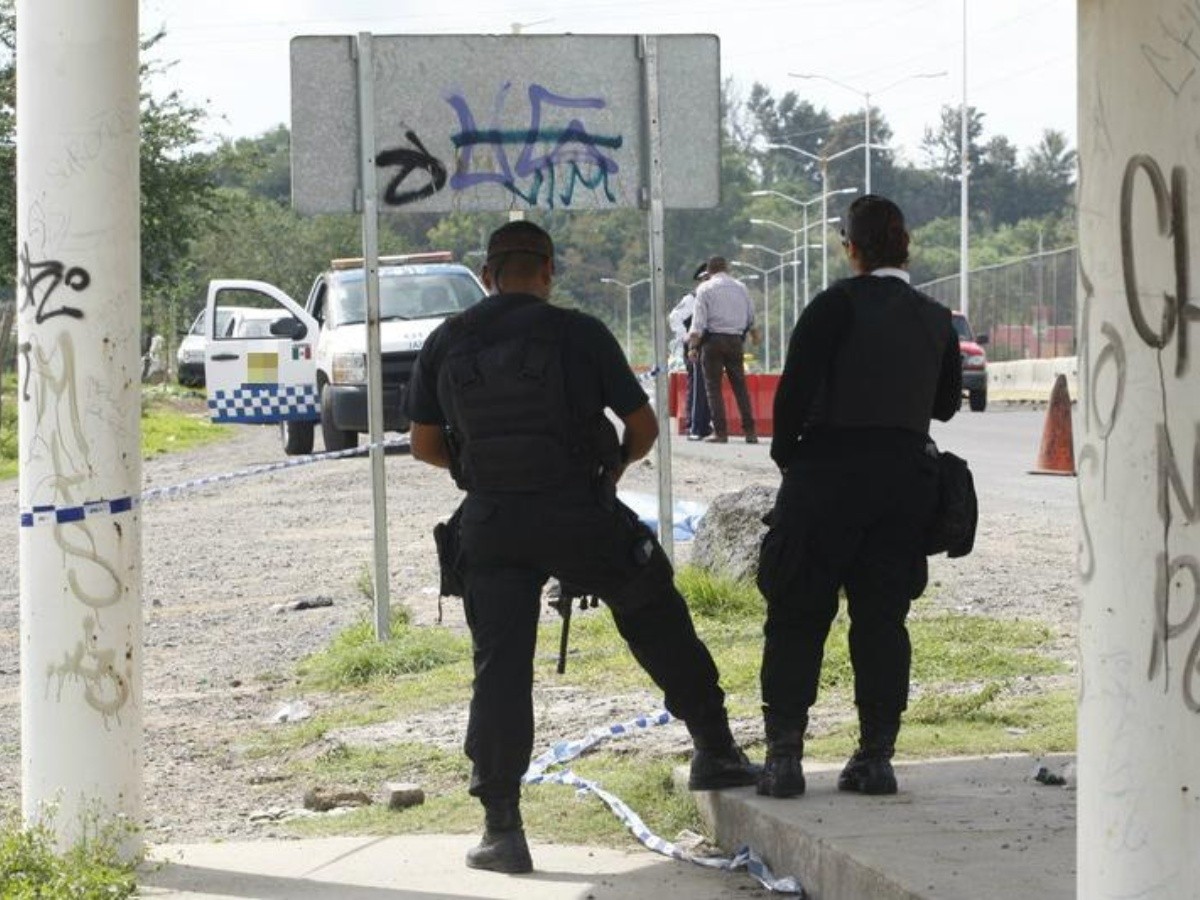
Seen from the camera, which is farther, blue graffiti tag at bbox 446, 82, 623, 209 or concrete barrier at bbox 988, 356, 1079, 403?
concrete barrier at bbox 988, 356, 1079, 403

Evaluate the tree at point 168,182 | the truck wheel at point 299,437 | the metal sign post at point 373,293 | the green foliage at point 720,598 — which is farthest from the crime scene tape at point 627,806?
the tree at point 168,182

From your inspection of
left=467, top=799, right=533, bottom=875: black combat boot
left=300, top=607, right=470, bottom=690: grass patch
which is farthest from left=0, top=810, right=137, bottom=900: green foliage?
left=300, top=607, right=470, bottom=690: grass patch

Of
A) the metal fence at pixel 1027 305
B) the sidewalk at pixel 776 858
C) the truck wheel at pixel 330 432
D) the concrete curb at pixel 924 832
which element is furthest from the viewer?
the metal fence at pixel 1027 305

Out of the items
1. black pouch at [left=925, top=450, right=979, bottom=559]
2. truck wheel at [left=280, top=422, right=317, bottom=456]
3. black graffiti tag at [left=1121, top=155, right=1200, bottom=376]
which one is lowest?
truck wheel at [left=280, top=422, right=317, bottom=456]

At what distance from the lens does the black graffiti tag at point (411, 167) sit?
11.3 m

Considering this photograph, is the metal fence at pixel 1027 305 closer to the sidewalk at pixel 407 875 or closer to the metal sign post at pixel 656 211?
the metal sign post at pixel 656 211

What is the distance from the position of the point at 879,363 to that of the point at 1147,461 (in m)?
2.46

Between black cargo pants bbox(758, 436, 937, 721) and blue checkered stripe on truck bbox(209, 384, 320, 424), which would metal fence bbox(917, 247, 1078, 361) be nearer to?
blue checkered stripe on truck bbox(209, 384, 320, 424)

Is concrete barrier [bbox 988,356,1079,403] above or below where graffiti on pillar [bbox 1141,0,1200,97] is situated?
below

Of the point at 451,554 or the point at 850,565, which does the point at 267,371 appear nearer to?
the point at 451,554

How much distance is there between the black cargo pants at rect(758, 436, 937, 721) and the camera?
6.92m

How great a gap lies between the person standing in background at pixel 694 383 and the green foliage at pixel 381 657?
13.7 m

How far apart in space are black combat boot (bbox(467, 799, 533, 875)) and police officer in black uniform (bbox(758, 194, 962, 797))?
0.76 meters

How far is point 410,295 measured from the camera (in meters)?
25.2
